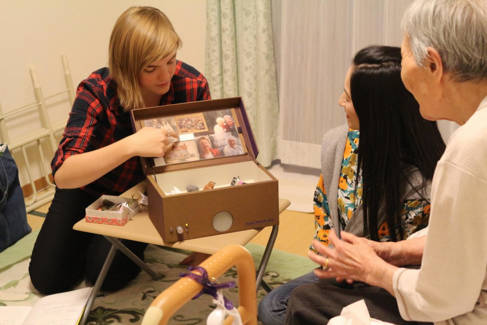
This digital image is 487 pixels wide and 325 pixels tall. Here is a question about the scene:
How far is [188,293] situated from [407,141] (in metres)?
0.89

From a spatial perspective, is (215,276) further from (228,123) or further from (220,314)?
(228,123)

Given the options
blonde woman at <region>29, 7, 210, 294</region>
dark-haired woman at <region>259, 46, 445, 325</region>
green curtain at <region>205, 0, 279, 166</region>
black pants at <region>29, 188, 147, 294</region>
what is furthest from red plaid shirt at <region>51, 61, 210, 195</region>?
green curtain at <region>205, 0, 279, 166</region>

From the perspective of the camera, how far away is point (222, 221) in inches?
60.7

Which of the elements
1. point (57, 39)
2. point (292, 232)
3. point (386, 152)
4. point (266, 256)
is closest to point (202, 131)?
point (266, 256)

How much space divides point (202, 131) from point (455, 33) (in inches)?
36.6

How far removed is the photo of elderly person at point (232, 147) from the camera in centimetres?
170

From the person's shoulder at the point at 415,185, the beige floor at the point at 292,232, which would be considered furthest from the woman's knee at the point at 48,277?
the person's shoulder at the point at 415,185

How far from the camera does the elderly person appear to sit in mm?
901

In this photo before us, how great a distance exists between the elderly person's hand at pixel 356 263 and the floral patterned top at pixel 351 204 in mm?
A: 224

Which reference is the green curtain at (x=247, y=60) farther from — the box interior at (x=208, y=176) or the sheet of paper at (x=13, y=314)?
the sheet of paper at (x=13, y=314)

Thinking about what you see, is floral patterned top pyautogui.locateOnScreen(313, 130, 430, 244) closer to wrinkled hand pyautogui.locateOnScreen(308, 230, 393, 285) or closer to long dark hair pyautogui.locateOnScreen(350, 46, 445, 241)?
long dark hair pyautogui.locateOnScreen(350, 46, 445, 241)

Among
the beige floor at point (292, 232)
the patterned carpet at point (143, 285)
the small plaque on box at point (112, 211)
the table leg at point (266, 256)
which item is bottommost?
the beige floor at point (292, 232)

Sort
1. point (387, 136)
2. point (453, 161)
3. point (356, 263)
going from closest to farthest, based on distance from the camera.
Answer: point (453, 161), point (356, 263), point (387, 136)

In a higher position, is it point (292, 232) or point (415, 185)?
point (415, 185)
